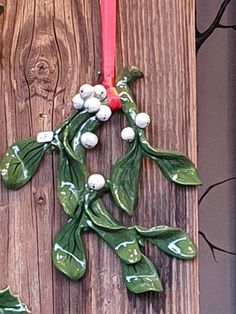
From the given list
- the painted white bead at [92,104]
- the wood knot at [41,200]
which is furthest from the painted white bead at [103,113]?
the wood knot at [41,200]

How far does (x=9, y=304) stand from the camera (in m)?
0.70

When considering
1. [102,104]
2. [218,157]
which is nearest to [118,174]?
[102,104]

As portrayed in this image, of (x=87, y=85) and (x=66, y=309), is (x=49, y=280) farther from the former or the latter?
(x=87, y=85)

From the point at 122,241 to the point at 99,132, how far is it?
0.42 feet

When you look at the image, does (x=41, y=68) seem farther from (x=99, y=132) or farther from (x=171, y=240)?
(x=171, y=240)

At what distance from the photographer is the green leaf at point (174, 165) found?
702 millimetres

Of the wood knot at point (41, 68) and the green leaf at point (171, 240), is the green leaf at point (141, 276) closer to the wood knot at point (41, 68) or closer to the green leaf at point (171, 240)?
the green leaf at point (171, 240)

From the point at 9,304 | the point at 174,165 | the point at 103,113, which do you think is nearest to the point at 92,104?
the point at 103,113

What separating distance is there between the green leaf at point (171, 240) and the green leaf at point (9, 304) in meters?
0.16

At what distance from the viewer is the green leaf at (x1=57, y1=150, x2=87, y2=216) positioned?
0.70 metres

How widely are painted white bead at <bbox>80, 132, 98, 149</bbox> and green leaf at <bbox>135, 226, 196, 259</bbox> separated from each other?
0.11 m

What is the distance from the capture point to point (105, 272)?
71 centimetres

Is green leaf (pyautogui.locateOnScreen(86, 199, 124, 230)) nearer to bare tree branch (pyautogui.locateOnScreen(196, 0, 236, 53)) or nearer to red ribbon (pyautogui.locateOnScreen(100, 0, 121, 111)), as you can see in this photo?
red ribbon (pyautogui.locateOnScreen(100, 0, 121, 111))

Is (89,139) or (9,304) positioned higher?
(89,139)
